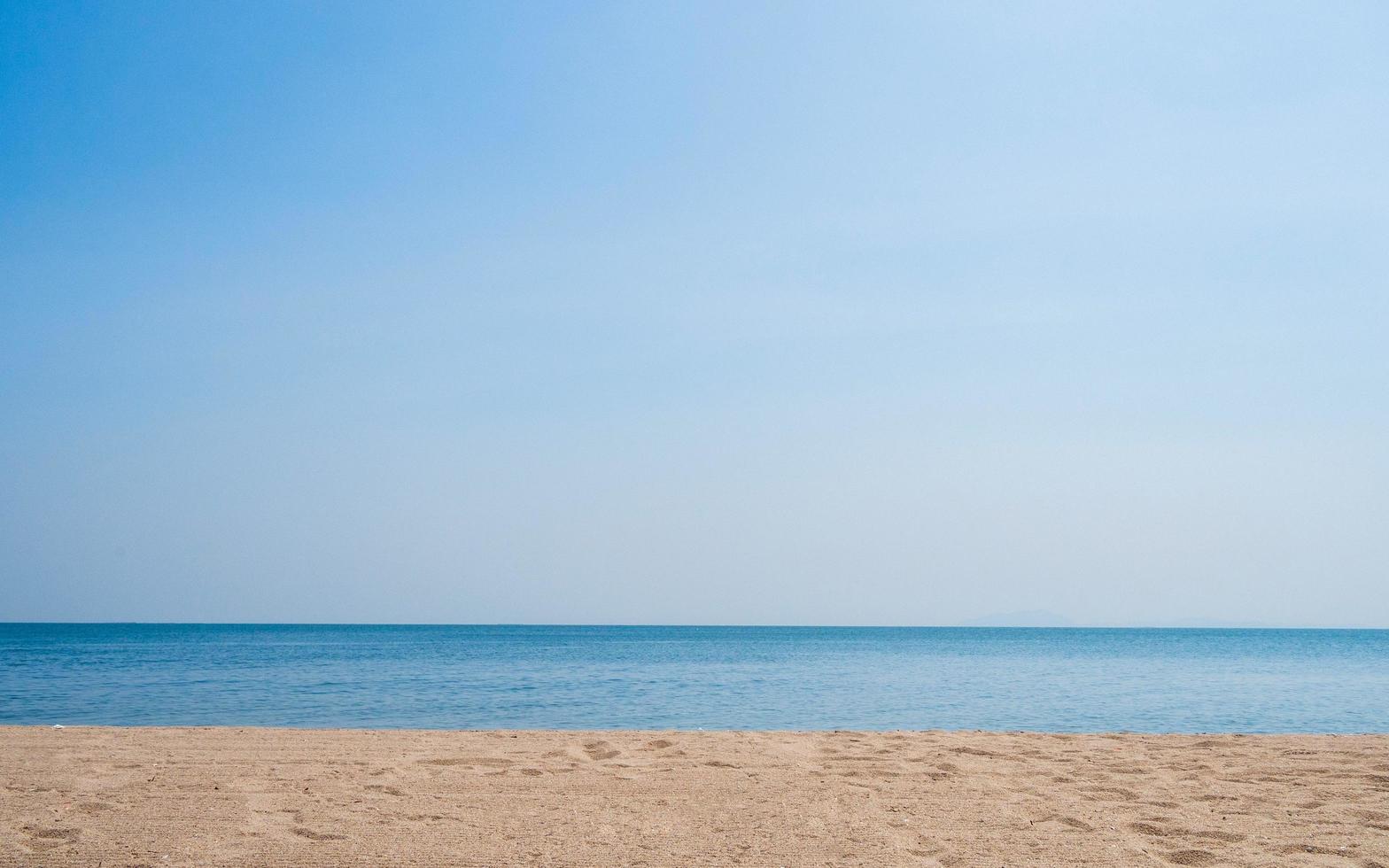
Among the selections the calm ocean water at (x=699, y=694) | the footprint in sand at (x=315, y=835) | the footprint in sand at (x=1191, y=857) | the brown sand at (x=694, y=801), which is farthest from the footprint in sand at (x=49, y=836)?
the calm ocean water at (x=699, y=694)

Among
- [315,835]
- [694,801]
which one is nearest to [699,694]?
[694,801]

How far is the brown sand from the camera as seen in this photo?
6.36m

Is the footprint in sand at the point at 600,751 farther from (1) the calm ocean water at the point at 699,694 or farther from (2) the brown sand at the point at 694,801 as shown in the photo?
(1) the calm ocean water at the point at 699,694

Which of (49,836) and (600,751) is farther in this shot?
(600,751)

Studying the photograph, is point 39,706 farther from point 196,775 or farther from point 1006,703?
point 1006,703

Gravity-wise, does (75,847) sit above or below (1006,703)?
above

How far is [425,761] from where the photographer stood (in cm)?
992

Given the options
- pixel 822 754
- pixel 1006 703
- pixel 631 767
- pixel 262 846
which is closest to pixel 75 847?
pixel 262 846

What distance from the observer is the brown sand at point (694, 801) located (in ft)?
20.9

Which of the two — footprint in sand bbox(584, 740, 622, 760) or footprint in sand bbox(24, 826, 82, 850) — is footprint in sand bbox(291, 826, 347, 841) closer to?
footprint in sand bbox(24, 826, 82, 850)

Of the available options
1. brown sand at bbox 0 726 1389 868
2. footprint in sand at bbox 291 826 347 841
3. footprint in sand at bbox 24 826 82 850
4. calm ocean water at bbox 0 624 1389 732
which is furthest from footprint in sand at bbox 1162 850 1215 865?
calm ocean water at bbox 0 624 1389 732

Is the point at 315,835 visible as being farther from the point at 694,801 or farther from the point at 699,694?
the point at 699,694

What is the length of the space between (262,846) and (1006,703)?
1999 centimetres

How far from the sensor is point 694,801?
805 centimetres
